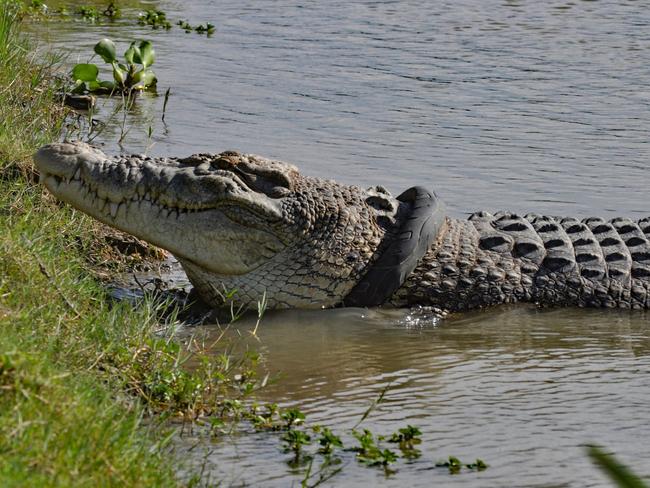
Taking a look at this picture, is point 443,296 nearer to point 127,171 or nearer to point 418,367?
point 418,367

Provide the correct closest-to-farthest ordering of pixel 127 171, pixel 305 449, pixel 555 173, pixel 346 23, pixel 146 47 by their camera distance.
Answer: pixel 305 449 < pixel 127 171 < pixel 555 173 < pixel 146 47 < pixel 346 23

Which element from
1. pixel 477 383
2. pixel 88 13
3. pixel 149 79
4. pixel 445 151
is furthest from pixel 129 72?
pixel 477 383

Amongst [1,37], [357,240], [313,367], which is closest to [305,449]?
[313,367]

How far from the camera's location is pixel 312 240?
5773mm

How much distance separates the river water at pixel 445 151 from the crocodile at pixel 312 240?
15cm

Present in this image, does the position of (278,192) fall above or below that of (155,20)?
below

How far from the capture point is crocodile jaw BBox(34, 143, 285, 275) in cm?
546

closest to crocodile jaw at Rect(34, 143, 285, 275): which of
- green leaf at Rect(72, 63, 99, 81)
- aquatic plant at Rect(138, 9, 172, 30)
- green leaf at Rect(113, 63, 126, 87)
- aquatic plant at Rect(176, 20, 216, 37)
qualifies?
green leaf at Rect(72, 63, 99, 81)

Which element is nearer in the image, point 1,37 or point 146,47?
point 1,37

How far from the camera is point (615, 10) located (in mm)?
14906

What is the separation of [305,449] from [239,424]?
1.02ft

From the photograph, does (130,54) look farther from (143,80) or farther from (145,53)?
(143,80)

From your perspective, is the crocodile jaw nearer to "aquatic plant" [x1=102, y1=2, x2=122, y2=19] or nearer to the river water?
the river water

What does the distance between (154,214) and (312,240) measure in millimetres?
796
